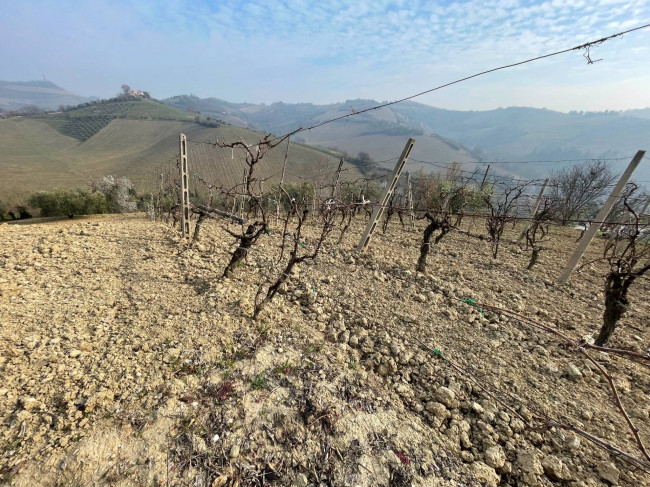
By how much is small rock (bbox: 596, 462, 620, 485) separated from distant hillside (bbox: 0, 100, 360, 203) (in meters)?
35.0

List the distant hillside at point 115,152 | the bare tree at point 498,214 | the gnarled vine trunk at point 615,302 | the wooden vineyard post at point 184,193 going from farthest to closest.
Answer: the distant hillside at point 115,152 → the bare tree at point 498,214 → the wooden vineyard post at point 184,193 → the gnarled vine trunk at point 615,302

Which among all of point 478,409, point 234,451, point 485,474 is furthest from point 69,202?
point 485,474

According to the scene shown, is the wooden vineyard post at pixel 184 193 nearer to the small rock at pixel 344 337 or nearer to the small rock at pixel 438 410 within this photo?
the small rock at pixel 344 337

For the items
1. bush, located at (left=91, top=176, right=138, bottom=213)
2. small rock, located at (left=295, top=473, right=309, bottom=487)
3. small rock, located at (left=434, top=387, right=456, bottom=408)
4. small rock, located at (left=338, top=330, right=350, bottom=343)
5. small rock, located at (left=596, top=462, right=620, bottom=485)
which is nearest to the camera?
small rock, located at (left=295, top=473, right=309, bottom=487)

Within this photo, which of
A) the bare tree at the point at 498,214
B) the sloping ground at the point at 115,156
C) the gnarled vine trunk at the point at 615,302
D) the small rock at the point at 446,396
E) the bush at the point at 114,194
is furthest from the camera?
the sloping ground at the point at 115,156

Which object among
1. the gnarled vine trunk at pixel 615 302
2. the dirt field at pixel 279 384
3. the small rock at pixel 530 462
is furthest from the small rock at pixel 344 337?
the gnarled vine trunk at pixel 615 302

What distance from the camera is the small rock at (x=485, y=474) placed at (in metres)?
2.97

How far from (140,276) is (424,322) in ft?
18.8

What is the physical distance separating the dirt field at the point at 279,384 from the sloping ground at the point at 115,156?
38.8m

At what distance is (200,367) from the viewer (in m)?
3.73

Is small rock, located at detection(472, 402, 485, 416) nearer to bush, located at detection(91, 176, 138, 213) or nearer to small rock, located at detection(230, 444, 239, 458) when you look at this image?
small rock, located at detection(230, 444, 239, 458)

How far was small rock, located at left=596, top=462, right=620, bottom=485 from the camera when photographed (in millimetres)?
3035

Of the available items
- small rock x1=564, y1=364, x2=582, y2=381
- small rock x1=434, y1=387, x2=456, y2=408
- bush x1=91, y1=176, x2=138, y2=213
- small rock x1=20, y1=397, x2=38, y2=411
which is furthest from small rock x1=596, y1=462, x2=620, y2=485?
bush x1=91, y1=176, x2=138, y2=213

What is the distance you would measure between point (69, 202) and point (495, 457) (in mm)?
32660
